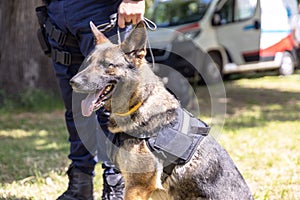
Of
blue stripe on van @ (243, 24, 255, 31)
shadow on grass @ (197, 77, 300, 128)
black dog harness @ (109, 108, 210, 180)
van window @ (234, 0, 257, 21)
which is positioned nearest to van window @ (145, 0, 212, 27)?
van window @ (234, 0, 257, 21)

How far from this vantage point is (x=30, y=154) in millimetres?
6316

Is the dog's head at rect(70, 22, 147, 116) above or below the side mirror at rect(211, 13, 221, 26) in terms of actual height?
above

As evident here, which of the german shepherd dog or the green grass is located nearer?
the german shepherd dog

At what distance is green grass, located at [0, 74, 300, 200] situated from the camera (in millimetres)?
4902

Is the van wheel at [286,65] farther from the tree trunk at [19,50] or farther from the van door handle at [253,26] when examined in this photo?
the tree trunk at [19,50]

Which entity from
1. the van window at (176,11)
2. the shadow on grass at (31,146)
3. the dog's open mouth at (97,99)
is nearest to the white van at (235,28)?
the van window at (176,11)

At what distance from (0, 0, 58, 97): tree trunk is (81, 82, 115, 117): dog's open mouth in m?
6.20

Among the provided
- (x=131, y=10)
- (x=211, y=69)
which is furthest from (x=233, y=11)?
(x=131, y=10)

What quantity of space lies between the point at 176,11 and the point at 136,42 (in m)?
10.3

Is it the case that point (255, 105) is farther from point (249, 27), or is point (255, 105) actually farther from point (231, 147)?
point (231, 147)

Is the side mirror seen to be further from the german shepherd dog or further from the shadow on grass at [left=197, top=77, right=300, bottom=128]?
the german shepherd dog

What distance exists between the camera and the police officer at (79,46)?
3729mm

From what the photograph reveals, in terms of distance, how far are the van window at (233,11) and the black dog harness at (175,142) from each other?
360 inches

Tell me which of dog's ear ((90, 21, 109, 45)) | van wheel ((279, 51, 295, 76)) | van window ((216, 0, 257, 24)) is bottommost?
van wheel ((279, 51, 295, 76))
